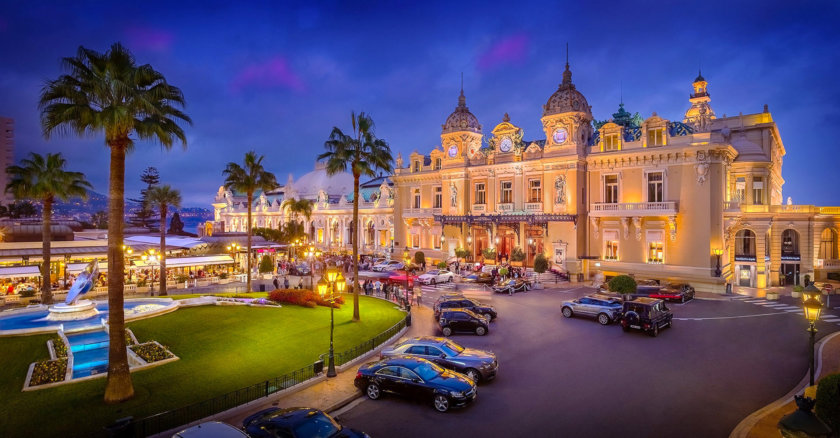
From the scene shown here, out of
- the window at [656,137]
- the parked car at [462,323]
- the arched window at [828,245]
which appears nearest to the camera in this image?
the parked car at [462,323]

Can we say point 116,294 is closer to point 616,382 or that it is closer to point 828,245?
point 616,382

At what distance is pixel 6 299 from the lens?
2869cm

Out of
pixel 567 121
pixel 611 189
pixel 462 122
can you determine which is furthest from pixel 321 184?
pixel 611 189

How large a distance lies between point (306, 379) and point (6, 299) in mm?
27397

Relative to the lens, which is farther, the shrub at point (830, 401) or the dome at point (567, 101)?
the dome at point (567, 101)

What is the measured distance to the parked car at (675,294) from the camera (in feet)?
99.2

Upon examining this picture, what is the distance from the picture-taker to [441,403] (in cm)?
1255

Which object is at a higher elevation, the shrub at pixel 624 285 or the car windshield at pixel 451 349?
the shrub at pixel 624 285

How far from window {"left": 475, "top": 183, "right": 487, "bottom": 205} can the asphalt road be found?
26544 mm

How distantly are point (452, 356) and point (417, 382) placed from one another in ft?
8.47

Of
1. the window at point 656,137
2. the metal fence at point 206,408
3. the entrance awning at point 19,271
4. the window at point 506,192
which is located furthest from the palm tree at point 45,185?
the window at point 656,137

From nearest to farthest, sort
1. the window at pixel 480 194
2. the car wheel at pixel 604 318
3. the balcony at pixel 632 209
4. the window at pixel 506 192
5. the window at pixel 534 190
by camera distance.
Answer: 1. the car wheel at pixel 604 318
2. the balcony at pixel 632 209
3. the window at pixel 534 190
4. the window at pixel 506 192
5. the window at pixel 480 194

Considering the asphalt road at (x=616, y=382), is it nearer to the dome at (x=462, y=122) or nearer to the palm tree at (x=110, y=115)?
the palm tree at (x=110, y=115)

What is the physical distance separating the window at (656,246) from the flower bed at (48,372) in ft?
132
